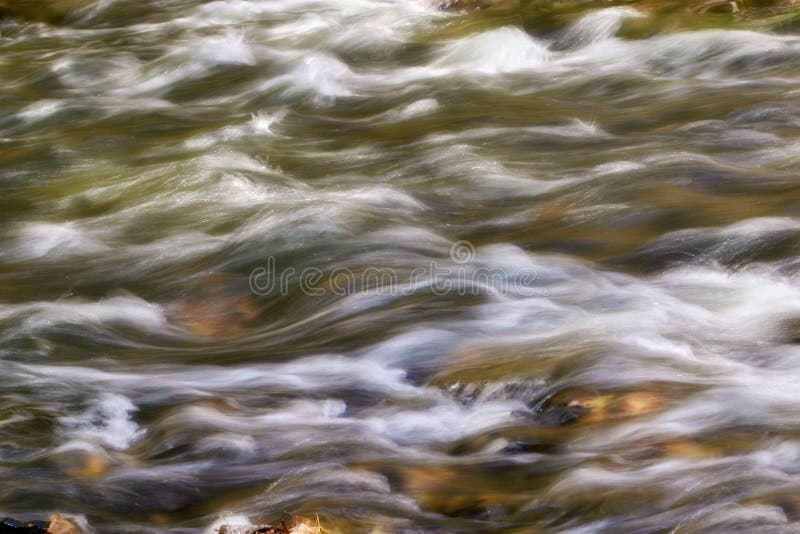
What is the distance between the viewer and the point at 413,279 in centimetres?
A: 532

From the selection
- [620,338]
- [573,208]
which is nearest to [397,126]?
[573,208]

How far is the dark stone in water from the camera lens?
3.17 meters

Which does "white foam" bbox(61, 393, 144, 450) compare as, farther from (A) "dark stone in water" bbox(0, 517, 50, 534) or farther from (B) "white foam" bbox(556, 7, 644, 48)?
(B) "white foam" bbox(556, 7, 644, 48)

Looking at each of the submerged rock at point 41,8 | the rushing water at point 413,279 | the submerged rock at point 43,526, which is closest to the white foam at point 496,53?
the rushing water at point 413,279

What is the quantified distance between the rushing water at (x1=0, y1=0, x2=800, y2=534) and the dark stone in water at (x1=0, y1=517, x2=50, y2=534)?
262mm

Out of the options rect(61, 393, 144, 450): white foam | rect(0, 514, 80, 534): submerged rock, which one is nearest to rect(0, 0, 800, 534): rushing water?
rect(61, 393, 144, 450): white foam

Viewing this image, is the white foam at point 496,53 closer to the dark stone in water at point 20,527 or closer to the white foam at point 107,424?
the white foam at point 107,424

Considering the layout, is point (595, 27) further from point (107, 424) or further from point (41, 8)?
point (107, 424)

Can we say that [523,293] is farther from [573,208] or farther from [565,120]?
[565,120]

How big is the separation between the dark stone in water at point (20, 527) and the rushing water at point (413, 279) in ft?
0.86

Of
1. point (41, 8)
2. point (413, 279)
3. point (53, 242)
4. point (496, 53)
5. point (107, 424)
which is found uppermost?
point (41, 8)

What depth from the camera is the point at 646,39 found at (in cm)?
822

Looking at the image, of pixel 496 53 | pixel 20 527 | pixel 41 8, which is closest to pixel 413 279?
pixel 20 527

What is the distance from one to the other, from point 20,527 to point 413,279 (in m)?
2.45
